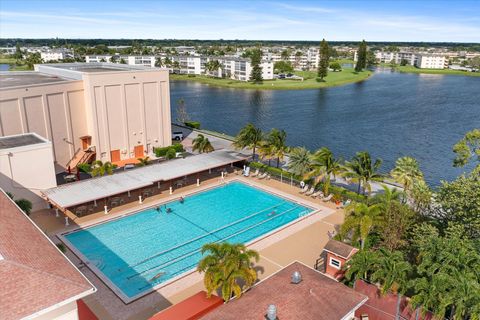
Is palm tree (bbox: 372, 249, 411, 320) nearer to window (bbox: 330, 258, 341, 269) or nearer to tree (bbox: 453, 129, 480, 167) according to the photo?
window (bbox: 330, 258, 341, 269)

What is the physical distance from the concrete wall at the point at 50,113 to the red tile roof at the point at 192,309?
1149 inches

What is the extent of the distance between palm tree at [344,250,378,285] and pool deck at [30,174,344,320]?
6.52 metres

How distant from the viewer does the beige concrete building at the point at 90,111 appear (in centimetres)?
4050

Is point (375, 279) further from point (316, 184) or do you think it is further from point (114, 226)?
point (114, 226)

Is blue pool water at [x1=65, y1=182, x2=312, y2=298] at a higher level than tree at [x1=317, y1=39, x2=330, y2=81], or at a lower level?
lower

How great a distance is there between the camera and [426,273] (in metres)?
19.8

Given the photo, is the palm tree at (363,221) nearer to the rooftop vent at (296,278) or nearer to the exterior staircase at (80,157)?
the rooftop vent at (296,278)

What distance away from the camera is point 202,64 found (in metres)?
166

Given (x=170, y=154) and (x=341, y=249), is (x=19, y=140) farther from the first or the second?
(x=341, y=249)

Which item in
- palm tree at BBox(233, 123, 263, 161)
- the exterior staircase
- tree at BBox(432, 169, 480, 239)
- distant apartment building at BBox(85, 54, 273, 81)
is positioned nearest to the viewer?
tree at BBox(432, 169, 480, 239)

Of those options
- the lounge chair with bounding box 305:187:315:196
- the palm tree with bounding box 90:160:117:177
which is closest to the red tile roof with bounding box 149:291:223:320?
the lounge chair with bounding box 305:187:315:196

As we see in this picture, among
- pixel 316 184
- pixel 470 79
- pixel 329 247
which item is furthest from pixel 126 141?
pixel 470 79

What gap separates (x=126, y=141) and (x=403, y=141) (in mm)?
48457

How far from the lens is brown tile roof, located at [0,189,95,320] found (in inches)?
546
